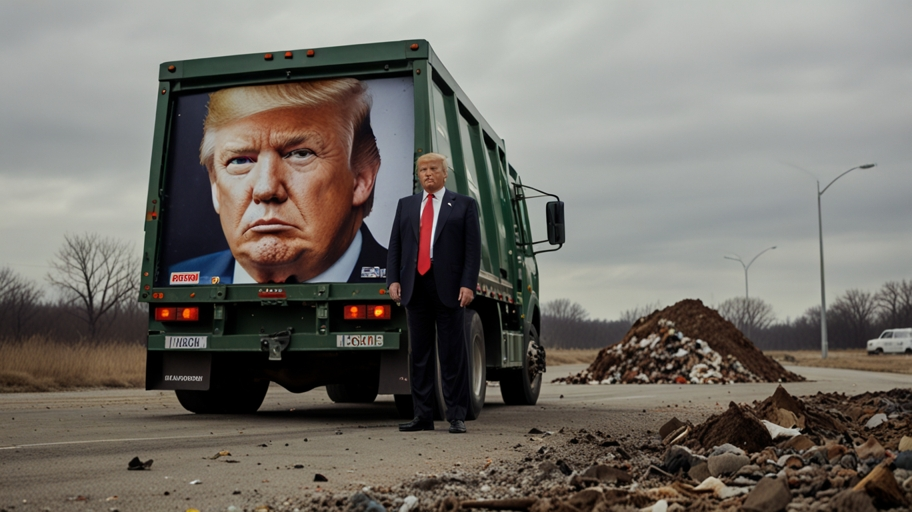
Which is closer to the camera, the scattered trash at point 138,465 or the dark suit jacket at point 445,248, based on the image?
the scattered trash at point 138,465

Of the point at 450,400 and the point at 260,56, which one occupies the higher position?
the point at 260,56

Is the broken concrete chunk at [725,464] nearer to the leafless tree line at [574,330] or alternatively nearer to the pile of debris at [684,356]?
the pile of debris at [684,356]

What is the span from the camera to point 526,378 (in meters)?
12.0

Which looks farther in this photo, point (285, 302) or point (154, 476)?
point (285, 302)

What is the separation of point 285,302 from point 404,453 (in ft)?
9.35

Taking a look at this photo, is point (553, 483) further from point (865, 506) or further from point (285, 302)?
point (285, 302)

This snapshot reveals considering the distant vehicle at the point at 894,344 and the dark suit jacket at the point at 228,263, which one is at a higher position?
the distant vehicle at the point at 894,344

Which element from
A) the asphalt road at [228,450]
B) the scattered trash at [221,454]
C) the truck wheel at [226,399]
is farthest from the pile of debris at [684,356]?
the scattered trash at [221,454]

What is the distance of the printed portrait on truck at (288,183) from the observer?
8172 millimetres

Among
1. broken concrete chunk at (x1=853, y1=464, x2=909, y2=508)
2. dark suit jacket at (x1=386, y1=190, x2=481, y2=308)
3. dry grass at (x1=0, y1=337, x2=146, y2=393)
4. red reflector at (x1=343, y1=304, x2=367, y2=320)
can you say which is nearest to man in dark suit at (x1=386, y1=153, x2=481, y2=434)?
dark suit jacket at (x1=386, y1=190, x2=481, y2=308)

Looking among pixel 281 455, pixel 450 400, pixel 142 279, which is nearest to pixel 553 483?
pixel 281 455

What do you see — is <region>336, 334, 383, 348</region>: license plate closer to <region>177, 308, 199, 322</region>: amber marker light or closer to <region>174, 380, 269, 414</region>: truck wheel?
<region>177, 308, 199, 322</region>: amber marker light

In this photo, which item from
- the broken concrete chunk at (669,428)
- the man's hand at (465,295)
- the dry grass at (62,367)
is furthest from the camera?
the dry grass at (62,367)

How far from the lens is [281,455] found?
18.1ft
